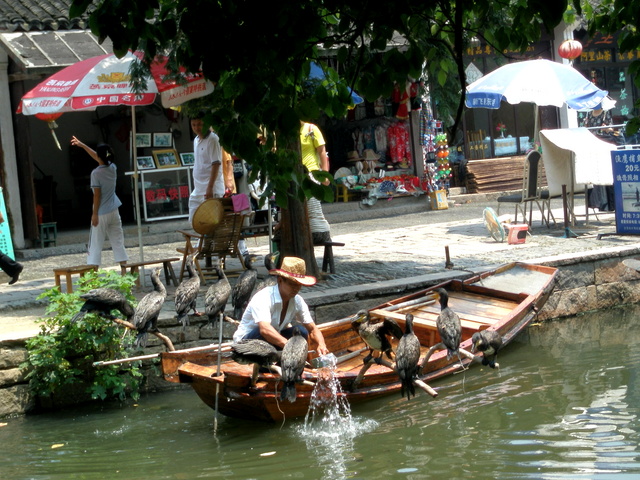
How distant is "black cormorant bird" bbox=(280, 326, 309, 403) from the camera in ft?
22.1

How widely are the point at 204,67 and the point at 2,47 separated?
405 inches

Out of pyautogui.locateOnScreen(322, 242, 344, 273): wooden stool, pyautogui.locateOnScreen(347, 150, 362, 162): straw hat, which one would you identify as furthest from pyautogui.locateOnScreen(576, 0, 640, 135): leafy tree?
pyautogui.locateOnScreen(347, 150, 362, 162): straw hat

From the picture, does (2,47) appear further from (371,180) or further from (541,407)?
(541,407)

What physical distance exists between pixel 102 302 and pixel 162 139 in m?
9.05

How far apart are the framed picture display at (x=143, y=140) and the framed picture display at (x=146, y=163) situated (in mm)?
388

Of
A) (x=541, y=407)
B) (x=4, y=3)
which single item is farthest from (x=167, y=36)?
(x=4, y=3)

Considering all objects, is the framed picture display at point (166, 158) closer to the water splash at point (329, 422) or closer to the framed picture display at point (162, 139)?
the framed picture display at point (162, 139)

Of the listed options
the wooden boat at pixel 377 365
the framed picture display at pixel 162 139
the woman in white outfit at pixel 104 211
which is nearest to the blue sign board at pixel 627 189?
the wooden boat at pixel 377 365

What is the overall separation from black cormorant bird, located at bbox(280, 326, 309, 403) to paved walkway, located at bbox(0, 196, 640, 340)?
289cm

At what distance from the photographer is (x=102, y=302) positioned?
25.9 feet

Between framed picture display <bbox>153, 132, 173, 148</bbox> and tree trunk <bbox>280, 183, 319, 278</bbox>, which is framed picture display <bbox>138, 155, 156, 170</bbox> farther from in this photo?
→ tree trunk <bbox>280, 183, 319, 278</bbox>

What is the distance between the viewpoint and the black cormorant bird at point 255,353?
6801 millimetres

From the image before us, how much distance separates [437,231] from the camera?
1491cm

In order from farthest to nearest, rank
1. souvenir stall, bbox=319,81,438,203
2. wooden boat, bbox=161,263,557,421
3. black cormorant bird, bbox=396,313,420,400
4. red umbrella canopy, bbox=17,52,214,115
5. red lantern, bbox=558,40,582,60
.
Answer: souvenir stall, bbox=319,81,438,203 < red lantern, bbox=558,40,582,60 < red umbrella canopy, bbox=17,52,214,115 < wooden boat, bbox=161,263,557,421 < black cormorant bird, bbox=396,313,420,400
